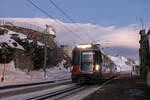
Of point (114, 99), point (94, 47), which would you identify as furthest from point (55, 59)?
point (114, 99)

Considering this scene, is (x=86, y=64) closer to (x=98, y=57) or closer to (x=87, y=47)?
(x=98, y=57)

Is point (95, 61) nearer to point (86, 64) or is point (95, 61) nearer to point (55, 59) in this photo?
point (86, 64)

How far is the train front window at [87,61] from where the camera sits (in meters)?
15.1

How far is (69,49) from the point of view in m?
64.5

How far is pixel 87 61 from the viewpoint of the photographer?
15.3 m

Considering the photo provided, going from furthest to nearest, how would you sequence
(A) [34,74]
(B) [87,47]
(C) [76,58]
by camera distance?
(A) [34,74], (B) [87,47], (C) [76,58]

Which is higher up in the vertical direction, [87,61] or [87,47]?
[87,47]

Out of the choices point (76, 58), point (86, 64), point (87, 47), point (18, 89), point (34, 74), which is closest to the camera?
point (18, 89)

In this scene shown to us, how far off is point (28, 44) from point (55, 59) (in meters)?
9.01

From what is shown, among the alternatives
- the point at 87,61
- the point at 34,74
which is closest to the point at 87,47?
the point at 87,61

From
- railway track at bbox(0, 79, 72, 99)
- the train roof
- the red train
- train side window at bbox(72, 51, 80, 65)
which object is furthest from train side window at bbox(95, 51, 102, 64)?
railway track at bbox(0, 79, 72, 99)

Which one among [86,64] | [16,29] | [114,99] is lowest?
[114,99]

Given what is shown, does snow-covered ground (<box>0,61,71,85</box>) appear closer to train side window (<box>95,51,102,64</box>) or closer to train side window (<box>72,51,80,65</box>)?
train side window (<box>72,51,80,65</box>)

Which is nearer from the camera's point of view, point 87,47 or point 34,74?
point 87,47
